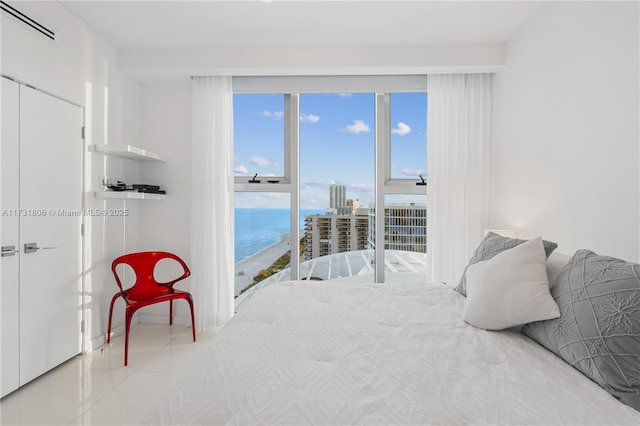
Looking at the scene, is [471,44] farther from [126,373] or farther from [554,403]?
[126,373]

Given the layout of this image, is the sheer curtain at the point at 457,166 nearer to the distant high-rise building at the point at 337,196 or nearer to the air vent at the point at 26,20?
the distant high-rise building at the point at 337,196

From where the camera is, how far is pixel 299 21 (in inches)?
102

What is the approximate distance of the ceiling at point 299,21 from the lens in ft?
7.88

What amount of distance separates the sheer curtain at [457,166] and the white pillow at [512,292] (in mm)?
1682

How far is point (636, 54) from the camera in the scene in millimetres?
1611

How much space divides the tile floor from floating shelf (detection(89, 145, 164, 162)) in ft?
5.65

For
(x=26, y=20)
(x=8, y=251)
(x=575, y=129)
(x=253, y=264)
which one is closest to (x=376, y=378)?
(x=575, y=129)

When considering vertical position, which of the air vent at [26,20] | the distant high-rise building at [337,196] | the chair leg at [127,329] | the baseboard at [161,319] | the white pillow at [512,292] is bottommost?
the baseboard at [161,319]

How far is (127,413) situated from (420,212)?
9.67ft

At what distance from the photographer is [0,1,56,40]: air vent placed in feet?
6.76

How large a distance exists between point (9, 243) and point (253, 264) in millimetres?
2046

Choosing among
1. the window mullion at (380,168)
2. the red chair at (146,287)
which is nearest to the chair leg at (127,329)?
the red chair at (146,287)

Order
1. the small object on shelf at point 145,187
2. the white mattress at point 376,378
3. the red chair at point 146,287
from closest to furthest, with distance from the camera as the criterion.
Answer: the white mattress at point 376,378, the red chair at point 146,287, the small object on shelf at point 145,187

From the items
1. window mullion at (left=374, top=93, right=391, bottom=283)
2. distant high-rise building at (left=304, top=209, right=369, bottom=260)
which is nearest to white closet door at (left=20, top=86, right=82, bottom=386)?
distant high-rise building at (left=304, top=209, right=369, bottom=260)
